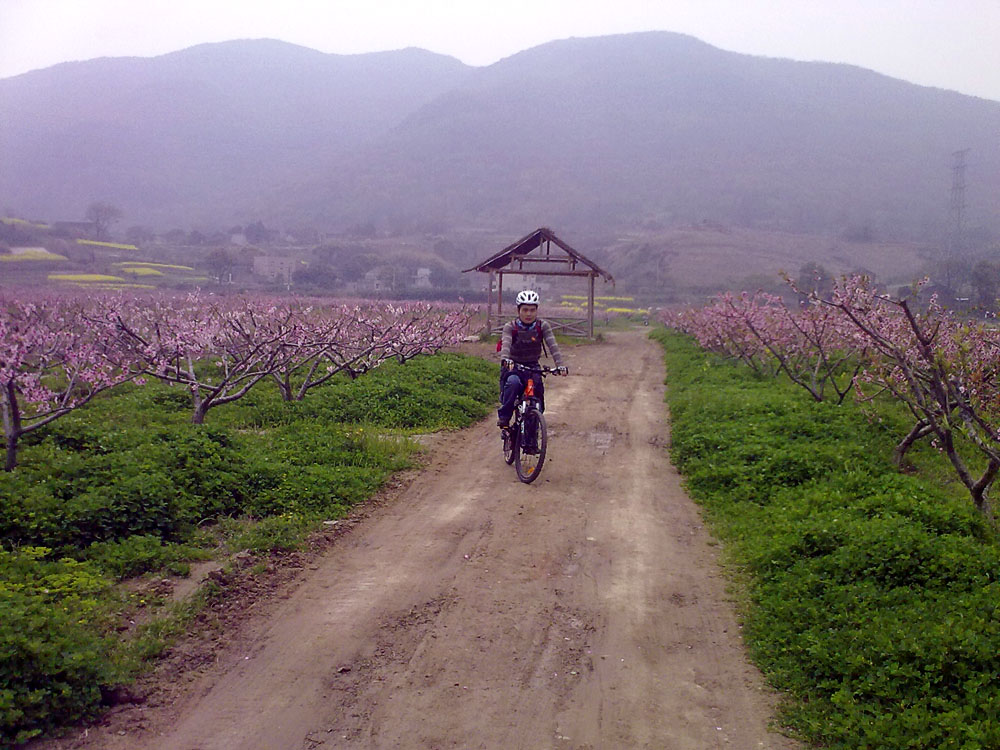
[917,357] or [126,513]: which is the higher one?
[917,357]

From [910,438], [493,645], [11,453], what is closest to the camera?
[493,645]

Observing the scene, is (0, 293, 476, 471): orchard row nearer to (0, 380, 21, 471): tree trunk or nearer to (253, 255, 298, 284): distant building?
(0, 380, 21, 471): tree trunk

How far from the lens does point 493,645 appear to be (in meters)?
4.79

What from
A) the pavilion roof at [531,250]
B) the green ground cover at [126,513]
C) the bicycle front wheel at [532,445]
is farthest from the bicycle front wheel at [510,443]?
the pavilion roof at [531,250]

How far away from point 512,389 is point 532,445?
0.81 m

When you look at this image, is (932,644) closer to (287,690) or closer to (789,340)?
(287,690)

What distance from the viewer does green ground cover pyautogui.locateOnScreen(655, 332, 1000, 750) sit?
396 centimetres

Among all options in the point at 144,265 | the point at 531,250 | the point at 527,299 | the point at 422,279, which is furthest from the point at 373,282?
the point at 527,299

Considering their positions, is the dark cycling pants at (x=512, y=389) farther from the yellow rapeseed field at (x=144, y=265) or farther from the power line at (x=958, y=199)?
the power line at (x=958, y=199)

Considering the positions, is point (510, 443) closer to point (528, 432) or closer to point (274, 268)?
point (528, 432)

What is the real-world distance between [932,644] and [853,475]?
3841 millimetres

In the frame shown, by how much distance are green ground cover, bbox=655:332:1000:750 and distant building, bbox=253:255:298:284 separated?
50.3 m

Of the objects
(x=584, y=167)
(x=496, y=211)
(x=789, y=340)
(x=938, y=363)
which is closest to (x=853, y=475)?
(x=938, y=363)

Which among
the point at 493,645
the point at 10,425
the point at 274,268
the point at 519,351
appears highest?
the point at 274,268
